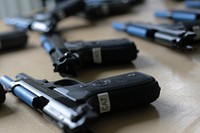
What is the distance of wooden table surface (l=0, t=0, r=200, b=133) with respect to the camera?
0.49 meters

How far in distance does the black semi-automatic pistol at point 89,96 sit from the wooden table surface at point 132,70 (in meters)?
0.02

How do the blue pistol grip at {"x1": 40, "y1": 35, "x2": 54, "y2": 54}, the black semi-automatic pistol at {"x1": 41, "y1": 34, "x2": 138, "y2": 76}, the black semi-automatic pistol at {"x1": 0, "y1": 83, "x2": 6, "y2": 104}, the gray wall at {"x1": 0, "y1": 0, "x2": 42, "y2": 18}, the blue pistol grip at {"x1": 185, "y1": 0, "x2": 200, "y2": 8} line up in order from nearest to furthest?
the black semi-automatic pistol at {"x1": 0, "y1": 83, "x2": 6, "y2": 104}
the black semi-automatic pistol at {"x1": 41, "y1": 34, "x2": 138, "y2": 76}
the blue pistol grip at {"x1": 40, "y1": 35, "x2": 54, "y2": 54}
the blue pistol grip at {"x1": 185, "y1": 0, "x2": 200, "y2": 8}
the gray wall at {"x1": 0, "y1": 0, "x2": 42, "y2": 18}

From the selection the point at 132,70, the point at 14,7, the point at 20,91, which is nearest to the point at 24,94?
the point at 20,91

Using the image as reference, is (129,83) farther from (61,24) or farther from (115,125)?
(61,24)

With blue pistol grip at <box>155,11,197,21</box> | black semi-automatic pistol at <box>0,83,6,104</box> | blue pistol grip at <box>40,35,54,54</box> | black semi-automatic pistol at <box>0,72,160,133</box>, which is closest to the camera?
black semi-automatic pistol at <box>0,72,160,133</box>

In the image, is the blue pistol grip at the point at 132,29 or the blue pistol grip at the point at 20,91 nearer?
the blue pistol grip at the point at 20,91

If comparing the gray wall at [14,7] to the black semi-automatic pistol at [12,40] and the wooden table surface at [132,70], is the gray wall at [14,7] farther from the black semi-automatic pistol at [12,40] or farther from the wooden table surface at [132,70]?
the black semi-automatic pistol at [12,40]

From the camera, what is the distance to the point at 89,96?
48cm

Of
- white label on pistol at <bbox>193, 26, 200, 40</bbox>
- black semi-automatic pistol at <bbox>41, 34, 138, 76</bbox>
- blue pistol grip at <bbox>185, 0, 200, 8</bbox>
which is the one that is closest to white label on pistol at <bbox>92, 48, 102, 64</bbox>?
black semi-automatic pistol at <bbox>41, 34, 138, 76</bbox>

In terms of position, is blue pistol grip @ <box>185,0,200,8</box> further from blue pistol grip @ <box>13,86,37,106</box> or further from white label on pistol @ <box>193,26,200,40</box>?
blue pistol grip @ <box>13,86,37,106</box>

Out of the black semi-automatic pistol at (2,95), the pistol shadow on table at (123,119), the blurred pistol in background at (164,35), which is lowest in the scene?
the pistol shadow on table at (123,119)

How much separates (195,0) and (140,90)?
0.70 meters

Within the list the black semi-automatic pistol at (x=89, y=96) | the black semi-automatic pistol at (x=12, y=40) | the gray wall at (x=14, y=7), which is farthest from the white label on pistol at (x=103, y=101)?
the gray wall at (x=14, y=7)

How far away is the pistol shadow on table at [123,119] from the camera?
0.48 metres
